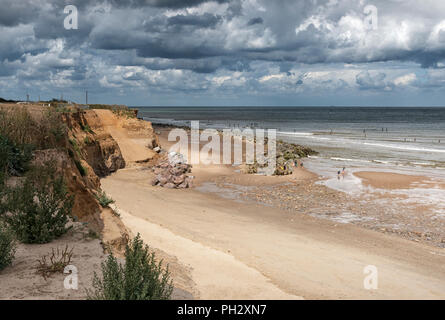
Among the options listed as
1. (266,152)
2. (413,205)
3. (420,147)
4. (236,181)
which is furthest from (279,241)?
A: (420,147)

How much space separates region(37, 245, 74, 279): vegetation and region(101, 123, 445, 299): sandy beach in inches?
83.2

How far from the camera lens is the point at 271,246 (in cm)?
1153

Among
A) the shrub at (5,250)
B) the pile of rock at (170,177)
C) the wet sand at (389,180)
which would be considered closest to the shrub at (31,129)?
the shrub at (5,250)

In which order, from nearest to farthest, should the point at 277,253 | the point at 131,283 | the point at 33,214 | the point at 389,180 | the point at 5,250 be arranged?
the point at 131,283
the point at 5,250
the point at 33,214
the point at 277,253
the point at 389,180

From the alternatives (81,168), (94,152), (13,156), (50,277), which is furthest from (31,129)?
(94,152)

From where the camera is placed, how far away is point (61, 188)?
23.4 ft

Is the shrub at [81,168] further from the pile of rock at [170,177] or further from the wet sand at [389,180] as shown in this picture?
the wet sand at [389,180]

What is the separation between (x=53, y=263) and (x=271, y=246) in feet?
23.4

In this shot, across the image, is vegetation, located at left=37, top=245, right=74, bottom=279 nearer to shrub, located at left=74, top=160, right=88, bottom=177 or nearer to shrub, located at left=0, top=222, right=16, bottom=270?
shrub, located at left=0, top=222, right=16, bottom=270

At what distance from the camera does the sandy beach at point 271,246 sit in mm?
8141

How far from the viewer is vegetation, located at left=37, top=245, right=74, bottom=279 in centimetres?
568

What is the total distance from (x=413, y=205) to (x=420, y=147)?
3017 cm

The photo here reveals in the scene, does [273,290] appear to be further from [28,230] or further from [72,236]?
[28,230]

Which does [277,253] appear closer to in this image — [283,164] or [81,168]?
[81,168]
